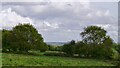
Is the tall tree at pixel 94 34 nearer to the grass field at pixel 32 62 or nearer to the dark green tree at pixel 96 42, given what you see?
the dark green tree at pixel 96 42

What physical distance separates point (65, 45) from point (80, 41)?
2.52m

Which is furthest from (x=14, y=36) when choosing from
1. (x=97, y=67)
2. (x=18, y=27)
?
(x=97, y=67)

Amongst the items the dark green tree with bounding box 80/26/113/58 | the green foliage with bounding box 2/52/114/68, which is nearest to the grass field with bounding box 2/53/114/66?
the green foliage with bounding box 2/52/114/68

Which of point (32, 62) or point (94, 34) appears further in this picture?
point (94, 34)

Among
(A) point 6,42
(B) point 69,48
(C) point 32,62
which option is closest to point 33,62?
(C) point 32,62

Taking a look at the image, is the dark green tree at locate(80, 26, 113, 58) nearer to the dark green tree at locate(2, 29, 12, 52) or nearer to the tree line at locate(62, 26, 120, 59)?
the tree line at locate(62, 26, 120, 59)

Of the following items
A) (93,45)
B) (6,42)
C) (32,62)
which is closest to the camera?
(32,62)

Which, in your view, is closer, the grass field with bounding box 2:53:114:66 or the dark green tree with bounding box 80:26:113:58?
the grass field with bounding box 2:53:114:66

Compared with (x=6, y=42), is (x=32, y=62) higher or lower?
lower

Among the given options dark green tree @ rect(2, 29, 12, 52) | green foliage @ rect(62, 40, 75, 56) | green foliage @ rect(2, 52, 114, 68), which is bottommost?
green foliage @ rect(2, 52, 114, 68)

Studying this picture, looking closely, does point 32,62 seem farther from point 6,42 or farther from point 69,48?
point 6,42

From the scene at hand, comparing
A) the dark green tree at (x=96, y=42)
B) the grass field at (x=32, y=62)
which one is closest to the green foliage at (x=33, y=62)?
the grass field at (x=32, y=62)

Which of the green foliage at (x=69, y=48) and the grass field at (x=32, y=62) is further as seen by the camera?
the green foliage at (x=69, y=48)

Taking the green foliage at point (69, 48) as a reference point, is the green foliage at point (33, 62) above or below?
below
